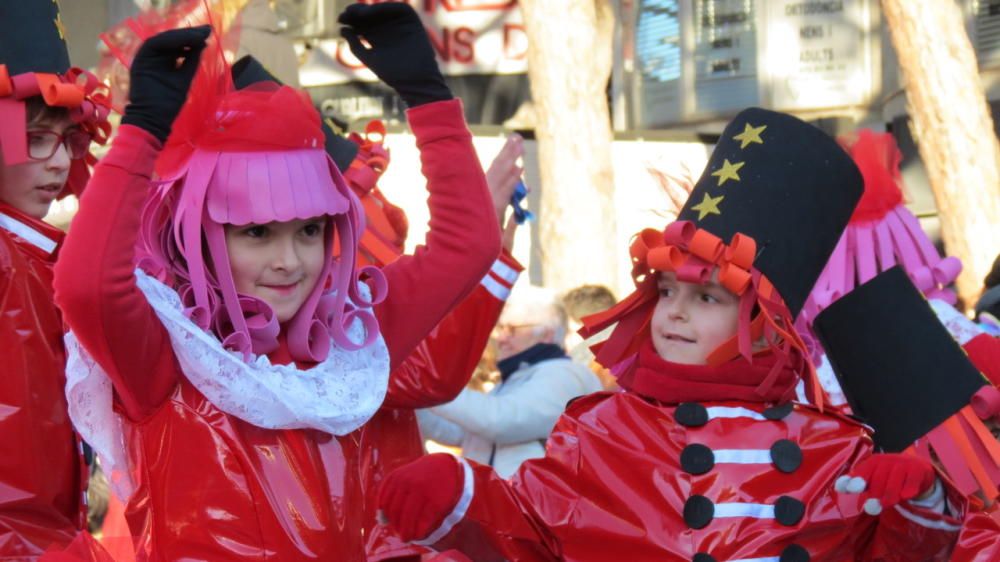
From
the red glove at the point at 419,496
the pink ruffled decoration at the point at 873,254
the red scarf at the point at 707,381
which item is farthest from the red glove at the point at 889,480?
the pink ruffled decoration at the point at 873,254

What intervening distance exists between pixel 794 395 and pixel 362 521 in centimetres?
119

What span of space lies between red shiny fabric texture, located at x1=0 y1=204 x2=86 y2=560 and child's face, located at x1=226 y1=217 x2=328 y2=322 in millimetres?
622

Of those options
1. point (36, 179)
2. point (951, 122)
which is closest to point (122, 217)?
point (36, 179)

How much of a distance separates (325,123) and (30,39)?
1279mm

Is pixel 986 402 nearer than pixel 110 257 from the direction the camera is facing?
No

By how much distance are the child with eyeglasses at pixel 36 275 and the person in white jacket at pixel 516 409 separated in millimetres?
1837

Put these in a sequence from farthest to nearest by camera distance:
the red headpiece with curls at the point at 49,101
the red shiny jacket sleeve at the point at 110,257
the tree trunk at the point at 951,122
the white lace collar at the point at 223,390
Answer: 1. the tree trunk at the point at 951,122
2. the red headpiece with curls at the point at 49,101
3. the white lace collar at the point at 223,390
4. the red shiny jacket sleeve at the point at 110,257

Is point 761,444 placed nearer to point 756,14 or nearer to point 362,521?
point 362,521

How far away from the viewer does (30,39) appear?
12.2 ft

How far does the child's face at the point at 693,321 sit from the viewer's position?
3.75 meters

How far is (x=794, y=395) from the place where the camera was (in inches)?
151

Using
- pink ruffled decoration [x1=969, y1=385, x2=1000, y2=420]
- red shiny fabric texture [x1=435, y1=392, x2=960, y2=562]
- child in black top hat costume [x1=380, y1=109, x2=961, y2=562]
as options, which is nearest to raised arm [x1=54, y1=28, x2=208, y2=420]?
child in black top hat costume [x1=380, y1=109, x2=961, y2=562]

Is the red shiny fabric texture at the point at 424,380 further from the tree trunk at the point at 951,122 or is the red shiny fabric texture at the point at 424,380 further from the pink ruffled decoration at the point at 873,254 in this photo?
the tree trunk at the point at 951,122

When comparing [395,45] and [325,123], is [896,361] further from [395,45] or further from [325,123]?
[325,123]
